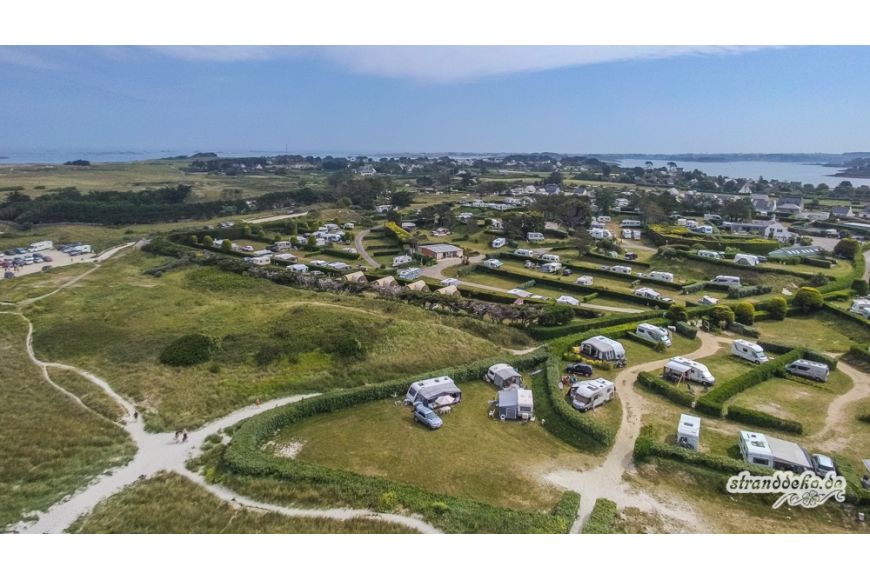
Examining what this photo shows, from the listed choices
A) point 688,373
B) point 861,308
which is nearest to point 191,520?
point 688,373

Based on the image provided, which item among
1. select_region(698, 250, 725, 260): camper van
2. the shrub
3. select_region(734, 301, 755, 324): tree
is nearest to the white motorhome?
select_region(734, 301, 755, 324): tree

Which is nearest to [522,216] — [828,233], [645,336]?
[645,336]

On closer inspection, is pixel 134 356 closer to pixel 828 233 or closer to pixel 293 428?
pixel 293 428

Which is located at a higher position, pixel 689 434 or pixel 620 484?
pixel 689 434

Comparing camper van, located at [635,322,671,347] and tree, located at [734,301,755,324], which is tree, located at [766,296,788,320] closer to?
tree, located at [734,301,755,324]

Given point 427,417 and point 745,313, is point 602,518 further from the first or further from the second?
point 745,313

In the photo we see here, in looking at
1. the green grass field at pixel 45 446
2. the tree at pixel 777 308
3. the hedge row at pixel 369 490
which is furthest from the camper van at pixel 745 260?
the green grass field at pixel 45 446

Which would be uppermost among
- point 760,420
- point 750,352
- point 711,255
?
point 711,255
